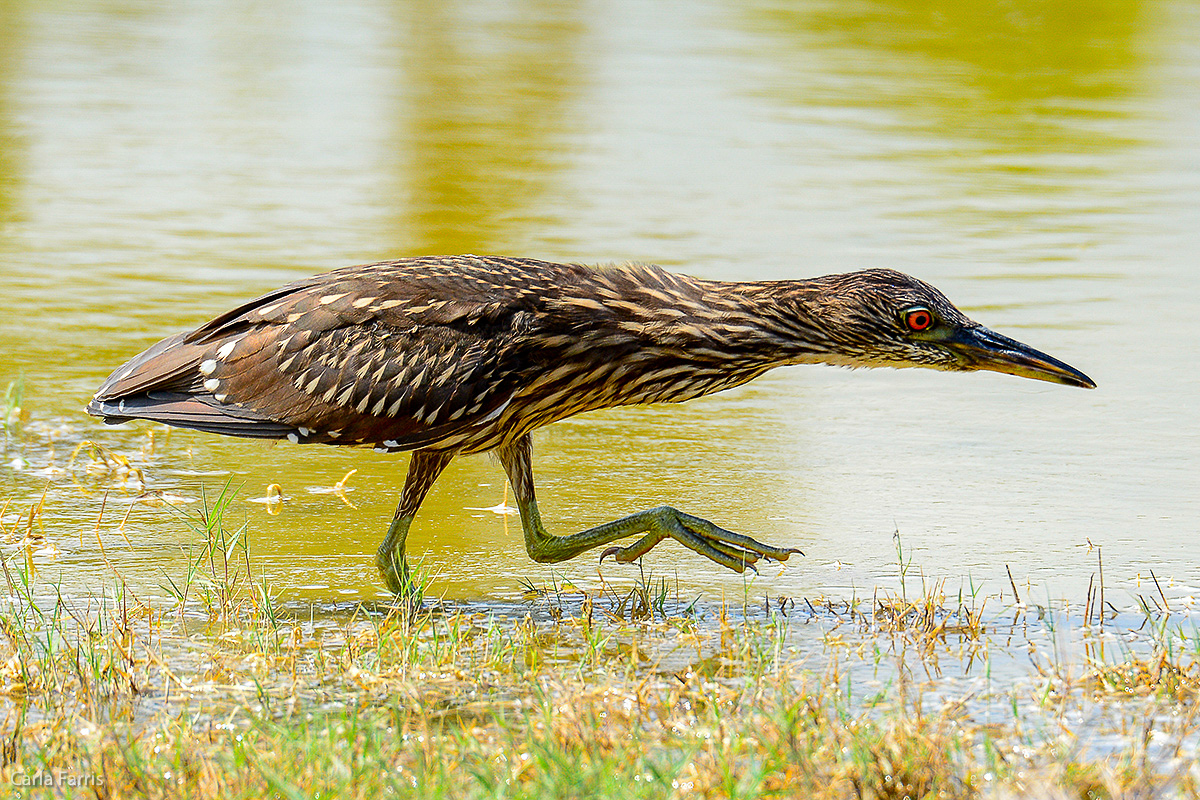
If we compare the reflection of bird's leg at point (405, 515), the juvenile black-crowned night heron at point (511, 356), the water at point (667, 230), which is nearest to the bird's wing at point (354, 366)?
the juvenile black-crowned night heron at point (511, 356)

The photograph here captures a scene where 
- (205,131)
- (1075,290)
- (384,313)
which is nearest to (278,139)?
(205,131)

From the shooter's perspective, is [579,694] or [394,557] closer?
[579,694]

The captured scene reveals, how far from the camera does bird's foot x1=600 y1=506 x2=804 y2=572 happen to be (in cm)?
578

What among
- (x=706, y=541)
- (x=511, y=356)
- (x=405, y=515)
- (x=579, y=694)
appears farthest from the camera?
(x=405, y=515)

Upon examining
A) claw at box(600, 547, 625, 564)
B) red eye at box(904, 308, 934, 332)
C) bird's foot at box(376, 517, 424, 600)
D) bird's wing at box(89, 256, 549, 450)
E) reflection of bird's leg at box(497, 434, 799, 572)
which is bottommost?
bird's foot at box(376, 517, 424, 600)

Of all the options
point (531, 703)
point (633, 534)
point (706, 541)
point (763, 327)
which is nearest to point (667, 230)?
point (763, 327)

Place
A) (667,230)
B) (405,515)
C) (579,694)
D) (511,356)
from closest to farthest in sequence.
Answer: (579,694) < (511,356) < (405,515) < (667,230)

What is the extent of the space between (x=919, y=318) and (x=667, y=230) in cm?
627

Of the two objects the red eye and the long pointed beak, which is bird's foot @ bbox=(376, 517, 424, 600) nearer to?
the red eye

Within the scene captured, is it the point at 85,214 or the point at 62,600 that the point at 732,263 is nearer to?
the point at 85,214

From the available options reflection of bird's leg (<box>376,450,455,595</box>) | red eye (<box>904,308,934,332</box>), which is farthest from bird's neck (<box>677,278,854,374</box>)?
reflection of bird's leg (<box>376,450,455,595</box>)

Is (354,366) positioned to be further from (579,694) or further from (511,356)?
(579,694)

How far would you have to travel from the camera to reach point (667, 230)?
12.0 metres

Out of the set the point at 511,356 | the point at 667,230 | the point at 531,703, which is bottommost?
the point at 531,703
